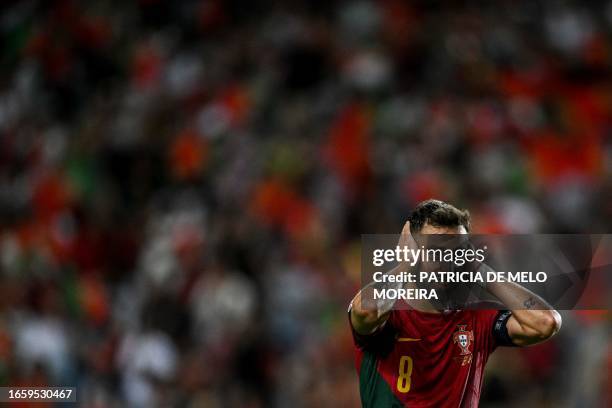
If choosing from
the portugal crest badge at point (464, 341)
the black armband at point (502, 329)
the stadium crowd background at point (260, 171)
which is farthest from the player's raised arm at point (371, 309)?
the stadium crowd background at point (260, 171)

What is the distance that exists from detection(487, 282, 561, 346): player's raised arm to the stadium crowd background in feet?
9.68

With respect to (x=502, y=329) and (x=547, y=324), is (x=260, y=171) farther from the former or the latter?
(x=547, y=324)

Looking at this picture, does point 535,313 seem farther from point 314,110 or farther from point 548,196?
point 314,110

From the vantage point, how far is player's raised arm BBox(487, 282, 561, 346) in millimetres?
2973

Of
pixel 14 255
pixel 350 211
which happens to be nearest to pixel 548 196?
pixel 350 211

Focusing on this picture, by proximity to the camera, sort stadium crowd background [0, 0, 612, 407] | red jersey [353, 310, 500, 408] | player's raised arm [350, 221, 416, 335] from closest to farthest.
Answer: player's raised arm [350, 221, 416, 335]
red jersey [353, 310, 500, 408]
stadium crowd background [0, 0, 612, 407]

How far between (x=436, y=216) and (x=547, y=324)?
39 centimetres

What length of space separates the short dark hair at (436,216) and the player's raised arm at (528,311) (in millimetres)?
181

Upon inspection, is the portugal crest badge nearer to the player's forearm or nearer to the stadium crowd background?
the player's forearm

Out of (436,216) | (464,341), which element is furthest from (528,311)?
(436,216)

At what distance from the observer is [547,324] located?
117 inches

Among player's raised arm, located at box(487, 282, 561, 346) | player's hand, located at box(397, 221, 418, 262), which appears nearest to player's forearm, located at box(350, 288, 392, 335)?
player's hand, located at box(397, 221, 418, 262)

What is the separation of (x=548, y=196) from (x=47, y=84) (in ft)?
16.4

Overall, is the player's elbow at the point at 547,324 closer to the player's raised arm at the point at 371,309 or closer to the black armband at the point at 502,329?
the black armband at the point at 502,329
